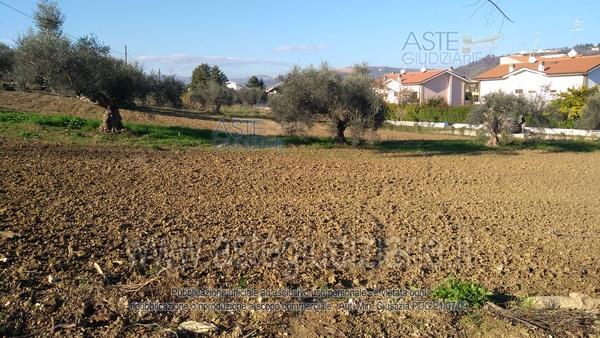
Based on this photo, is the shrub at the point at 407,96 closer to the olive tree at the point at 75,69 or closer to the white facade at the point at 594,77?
the white facade at the point at 594,77

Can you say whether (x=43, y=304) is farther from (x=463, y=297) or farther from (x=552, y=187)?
(x=552, y=187)

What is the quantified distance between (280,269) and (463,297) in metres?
2.02

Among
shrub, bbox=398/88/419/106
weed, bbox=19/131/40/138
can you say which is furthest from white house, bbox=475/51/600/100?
weed, bbox=19/131/40/138

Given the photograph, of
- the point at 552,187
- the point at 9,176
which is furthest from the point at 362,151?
the point at 9,176

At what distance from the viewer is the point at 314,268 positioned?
19.1 feet

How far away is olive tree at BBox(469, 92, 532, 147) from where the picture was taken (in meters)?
24.7

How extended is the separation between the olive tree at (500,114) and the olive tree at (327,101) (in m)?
7.05

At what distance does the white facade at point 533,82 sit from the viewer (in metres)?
50.0

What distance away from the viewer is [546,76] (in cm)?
5325

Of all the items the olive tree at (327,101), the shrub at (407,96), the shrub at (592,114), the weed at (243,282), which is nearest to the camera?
the weed at (243,282)

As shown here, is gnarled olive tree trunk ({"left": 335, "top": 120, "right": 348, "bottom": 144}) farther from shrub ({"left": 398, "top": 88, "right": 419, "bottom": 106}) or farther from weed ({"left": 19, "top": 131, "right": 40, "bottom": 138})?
shrub ({"left": 398, "top": 88, "right": 419, "bottom": 106})

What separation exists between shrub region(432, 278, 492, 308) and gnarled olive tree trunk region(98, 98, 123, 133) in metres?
17.0

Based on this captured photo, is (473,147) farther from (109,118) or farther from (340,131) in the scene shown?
(109,118)

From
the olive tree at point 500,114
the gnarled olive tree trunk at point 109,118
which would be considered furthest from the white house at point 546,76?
the gnarled olive tree trunk at point 109,118
